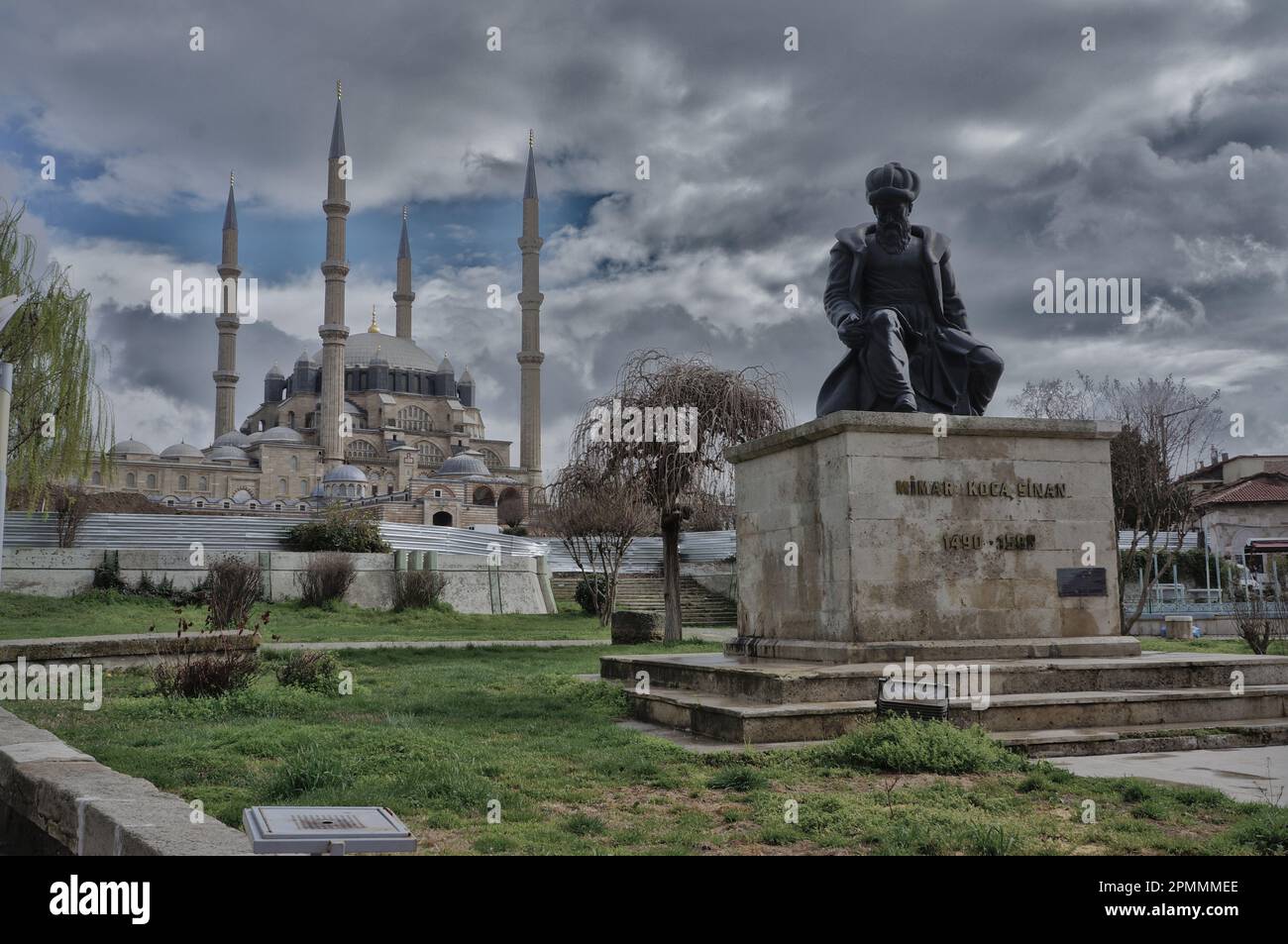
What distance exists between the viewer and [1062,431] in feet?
27.4

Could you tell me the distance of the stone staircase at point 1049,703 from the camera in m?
6.52

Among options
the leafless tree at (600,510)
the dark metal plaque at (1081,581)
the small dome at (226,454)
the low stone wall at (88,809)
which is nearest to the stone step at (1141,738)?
the dark metal plaque at (1081,581)

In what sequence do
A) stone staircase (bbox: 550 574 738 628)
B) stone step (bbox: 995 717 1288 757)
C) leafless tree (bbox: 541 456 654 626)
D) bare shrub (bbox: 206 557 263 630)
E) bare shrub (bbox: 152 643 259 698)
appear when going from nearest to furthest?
stone step (bbox: 995 717 1288 757) < bare shrub (bbox: 152 643 259 698) < bare shrub (bbox: 206 557 263 630) < leafless tree (bbox: 541 456 654 626) < stone staircase (bbox: 550 574 738 628)

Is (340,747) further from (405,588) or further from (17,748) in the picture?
(405,588)

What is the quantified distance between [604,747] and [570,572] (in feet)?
109

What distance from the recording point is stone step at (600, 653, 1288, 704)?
6.93 meters

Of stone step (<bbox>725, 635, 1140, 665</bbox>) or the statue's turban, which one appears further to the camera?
the statue's turban

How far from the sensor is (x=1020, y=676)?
7301 mm

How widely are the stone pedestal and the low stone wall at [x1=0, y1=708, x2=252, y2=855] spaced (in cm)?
462

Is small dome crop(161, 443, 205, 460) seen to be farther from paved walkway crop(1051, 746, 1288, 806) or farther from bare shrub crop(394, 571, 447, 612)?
paved walkway crop(1051, 746, 1288, 806)

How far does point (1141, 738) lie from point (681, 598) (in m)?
26.4

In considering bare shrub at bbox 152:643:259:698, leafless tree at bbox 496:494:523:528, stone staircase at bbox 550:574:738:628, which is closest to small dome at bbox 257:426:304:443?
leafless tree at bbox 496:494:523:528

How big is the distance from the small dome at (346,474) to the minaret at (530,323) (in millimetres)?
11902

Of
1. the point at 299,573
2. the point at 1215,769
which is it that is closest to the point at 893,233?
the point at 1215,769
